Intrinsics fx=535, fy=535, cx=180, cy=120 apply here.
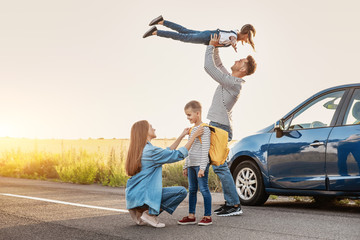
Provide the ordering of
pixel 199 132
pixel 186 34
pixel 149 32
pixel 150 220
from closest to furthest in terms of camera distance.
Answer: pixel 199 132 → pixel 150 220 → pixel 186 34 → pixel 149 32

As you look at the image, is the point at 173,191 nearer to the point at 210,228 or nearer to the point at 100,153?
the point at 210,228

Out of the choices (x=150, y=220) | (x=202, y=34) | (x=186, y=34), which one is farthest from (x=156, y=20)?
(x=150, y=220)

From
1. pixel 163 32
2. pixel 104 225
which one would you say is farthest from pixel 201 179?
pixel 163 32

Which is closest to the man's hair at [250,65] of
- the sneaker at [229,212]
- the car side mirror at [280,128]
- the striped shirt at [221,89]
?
the striped shirt at [221,89]

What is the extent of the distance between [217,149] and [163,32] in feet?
8.67

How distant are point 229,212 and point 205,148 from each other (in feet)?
4.69

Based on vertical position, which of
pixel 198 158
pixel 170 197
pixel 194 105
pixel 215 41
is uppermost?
pixel 215 41

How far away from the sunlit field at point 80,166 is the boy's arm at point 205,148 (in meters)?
6.24

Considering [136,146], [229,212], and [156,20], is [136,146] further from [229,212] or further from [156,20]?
[156,20]

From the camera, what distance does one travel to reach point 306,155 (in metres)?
8.16

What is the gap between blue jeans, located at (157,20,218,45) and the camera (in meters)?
8.22

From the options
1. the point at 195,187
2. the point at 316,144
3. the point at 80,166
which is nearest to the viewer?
the point at 195,187

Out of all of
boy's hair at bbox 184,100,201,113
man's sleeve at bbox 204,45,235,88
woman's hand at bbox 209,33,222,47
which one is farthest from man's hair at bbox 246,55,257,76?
boy's hair at bbox 184,100,201,113

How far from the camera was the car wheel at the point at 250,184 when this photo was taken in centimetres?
882
